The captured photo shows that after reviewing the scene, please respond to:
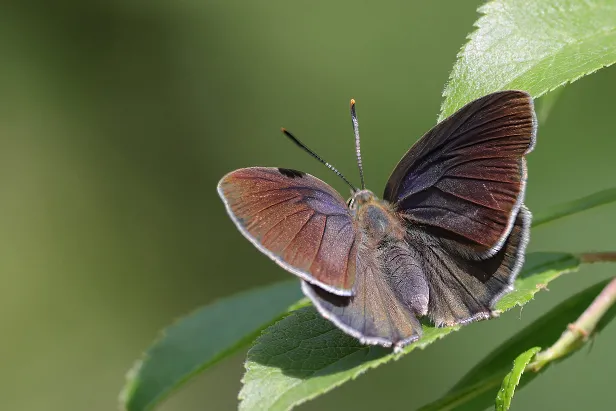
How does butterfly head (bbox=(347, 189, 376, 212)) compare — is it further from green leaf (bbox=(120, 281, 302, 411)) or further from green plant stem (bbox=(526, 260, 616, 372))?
green plant stem (bbox=(526, 260, 616, 372))

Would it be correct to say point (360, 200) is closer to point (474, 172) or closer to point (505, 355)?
point (474, 172)

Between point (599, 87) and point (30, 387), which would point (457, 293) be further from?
point (30, 387)

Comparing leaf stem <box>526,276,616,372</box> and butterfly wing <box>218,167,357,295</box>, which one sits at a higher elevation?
butterfly wing <box>218,167,357,295</box>

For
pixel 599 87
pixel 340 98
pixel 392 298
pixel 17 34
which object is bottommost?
pixel 599 87

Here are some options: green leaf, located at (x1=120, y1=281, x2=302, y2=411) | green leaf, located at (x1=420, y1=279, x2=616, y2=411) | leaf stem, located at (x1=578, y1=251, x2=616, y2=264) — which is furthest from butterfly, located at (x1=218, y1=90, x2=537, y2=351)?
green leaf, located at (x1=120, y1=281, x2=302, y2=411)

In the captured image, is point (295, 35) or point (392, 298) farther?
point (295, 35)

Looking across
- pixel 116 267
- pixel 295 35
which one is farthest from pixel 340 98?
pixel 116 267

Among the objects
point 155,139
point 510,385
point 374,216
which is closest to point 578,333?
point 510,385
